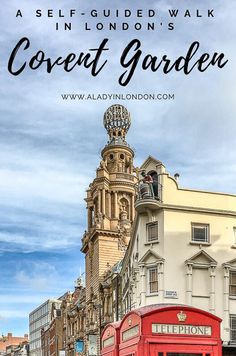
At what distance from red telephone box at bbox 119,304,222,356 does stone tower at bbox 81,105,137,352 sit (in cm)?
5616

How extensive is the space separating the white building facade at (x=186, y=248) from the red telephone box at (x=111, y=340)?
17.3m

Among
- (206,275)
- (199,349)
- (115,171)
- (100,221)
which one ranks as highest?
(115,171)

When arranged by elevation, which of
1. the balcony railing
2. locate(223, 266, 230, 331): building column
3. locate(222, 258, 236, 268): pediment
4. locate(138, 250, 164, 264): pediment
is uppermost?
the balcony railing

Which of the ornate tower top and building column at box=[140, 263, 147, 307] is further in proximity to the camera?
the ornate tower top

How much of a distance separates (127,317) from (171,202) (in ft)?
70.5

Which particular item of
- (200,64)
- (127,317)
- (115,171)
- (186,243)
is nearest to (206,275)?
(186,243)

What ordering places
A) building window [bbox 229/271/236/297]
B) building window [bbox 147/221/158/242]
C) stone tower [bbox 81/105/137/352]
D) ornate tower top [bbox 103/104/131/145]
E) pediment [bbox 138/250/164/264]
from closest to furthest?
1. building window [bbox 229/271/236/297]
2. pediment [bbox 138/250/164/264]
3. building window [bbox 147/221/158/242]
4. stone tower [bbox 81/105/137/352]
5. ornate tower top [bbox 103/104/131/145]

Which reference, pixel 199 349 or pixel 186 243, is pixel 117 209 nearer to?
pixel 186 243

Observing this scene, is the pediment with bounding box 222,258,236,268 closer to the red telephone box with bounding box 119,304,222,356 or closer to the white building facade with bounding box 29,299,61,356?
the red telephone box with bounding box 119,304,222,356

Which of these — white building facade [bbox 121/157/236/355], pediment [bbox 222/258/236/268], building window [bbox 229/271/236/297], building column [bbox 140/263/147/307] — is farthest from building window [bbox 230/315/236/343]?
building column [bbox 140/263/147/307]

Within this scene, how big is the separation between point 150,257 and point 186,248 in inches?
88.1

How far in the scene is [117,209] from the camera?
82812 mm

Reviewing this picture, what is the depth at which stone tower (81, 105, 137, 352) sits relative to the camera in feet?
248

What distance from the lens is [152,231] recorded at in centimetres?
3788
